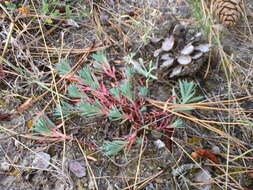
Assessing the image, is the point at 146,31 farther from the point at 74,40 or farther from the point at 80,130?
the point at 80,130

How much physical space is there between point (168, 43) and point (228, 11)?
1.18 ft

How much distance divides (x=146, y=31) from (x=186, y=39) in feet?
0.77

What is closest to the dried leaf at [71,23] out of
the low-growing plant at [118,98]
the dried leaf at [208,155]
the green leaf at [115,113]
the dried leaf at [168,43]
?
the low-growing plant at [118,98]

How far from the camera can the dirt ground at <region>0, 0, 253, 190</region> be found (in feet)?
3.73

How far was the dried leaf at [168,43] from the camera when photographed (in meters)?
1.30

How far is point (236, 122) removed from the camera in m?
1.21

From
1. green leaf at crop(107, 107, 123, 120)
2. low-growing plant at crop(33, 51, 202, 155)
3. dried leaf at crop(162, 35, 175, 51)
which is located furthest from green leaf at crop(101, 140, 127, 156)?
dried leaf at crop(162, 35, 175, 51)

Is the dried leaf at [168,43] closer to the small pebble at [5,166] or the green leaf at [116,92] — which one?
the green leaf at [116,92]

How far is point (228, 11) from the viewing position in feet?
4.63

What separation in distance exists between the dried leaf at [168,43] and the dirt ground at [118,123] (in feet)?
0.10

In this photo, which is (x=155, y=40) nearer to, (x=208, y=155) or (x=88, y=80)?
(x=88, y=80)

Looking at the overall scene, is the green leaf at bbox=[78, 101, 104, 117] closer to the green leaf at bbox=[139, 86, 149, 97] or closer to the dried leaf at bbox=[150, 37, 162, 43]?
the green leaf at bbox=[139, 86, 149, 97]

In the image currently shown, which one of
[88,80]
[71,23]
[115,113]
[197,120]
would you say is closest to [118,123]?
[115,113]

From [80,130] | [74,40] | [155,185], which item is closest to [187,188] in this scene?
[155,185]
